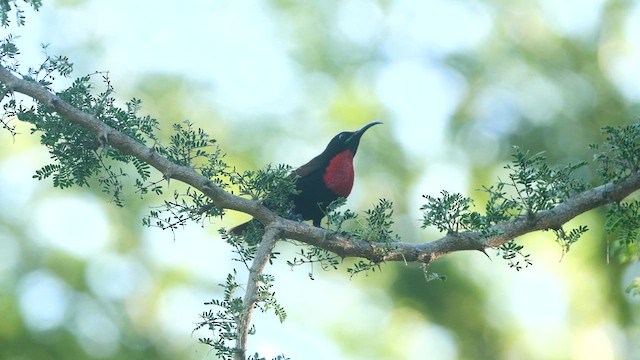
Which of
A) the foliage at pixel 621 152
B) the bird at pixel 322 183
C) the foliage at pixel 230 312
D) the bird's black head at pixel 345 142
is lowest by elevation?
the foliage at pixel 230 312

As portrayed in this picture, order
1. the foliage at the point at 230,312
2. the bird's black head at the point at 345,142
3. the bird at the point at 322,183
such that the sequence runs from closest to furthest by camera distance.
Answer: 1. the foliage at the point at 230,312
2. the bird at the point at 322,183
3. the bird's black head at the point at 345,142

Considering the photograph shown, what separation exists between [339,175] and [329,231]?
1896 millimetres

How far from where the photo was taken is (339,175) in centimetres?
651

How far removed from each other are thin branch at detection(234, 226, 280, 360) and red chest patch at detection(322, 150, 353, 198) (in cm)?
203

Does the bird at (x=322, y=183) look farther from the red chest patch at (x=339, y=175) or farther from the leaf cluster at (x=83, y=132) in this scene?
the leaf cluster at (x=83, y=132)

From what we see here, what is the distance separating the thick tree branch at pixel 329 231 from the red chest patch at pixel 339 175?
69.9 inches

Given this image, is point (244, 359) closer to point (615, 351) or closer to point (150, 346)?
point (150, 346)

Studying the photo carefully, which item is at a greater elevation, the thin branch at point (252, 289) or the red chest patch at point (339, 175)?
the red chest patch at point (339, 175)

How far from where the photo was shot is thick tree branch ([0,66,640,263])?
428 centimetres

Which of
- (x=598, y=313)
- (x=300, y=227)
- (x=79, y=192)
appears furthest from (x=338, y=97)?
(x=300, y=227)

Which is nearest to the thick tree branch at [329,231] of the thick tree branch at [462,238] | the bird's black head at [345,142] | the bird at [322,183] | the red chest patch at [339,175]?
the thick tree branch at [462,238]

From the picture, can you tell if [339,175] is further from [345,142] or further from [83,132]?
[83,132]

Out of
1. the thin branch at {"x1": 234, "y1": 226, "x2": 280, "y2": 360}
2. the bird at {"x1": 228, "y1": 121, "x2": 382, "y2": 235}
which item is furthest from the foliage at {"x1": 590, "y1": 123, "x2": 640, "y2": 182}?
the bird at {"x1": 228, "y1": 121, "x2": 382, "y2": 235}

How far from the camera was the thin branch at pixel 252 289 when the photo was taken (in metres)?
3.86
